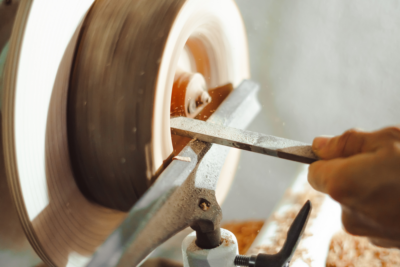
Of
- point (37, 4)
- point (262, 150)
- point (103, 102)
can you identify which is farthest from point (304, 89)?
point (37, 4)

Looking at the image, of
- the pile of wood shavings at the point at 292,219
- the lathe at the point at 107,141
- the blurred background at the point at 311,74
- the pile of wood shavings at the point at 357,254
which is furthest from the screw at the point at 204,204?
the blurred background at the point at 311,74

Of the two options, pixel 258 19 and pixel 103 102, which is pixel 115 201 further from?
pixel 258 19

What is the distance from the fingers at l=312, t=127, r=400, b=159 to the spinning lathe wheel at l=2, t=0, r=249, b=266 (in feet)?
0.90

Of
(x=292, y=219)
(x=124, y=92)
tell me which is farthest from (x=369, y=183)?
(x=292, y=219)

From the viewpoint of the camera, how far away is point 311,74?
1500 millimetres

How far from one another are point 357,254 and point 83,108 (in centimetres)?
91

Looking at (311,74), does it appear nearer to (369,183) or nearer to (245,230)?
(245,230)

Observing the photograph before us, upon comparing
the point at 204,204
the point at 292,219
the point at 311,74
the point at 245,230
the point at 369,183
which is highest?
the point at 369,183

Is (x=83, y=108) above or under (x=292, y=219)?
above

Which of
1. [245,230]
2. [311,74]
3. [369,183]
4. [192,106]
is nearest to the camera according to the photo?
[369,183]

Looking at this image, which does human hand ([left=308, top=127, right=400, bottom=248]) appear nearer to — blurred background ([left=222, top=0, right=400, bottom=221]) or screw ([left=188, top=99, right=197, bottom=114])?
screw ([left=188, top=99, right=197, bottom=114])

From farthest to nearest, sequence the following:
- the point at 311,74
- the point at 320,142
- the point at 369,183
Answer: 1. the point at 311,74
2. the point at 320,142
3. the point at 369,183

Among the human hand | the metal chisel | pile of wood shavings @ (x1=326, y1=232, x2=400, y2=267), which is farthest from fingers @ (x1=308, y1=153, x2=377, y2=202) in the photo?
pile of wood shavings @ (x1=326, y1=232, x2=400, y2=267)

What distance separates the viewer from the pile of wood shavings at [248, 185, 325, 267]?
925mm
